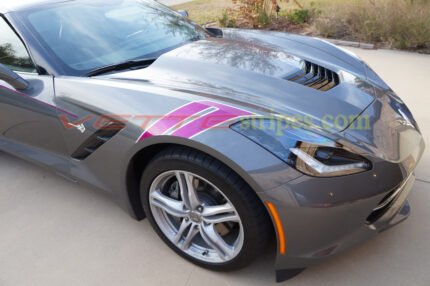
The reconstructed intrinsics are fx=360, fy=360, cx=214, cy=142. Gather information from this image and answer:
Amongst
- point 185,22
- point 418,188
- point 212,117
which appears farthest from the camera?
point 185,22

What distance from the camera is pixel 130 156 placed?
6.22 feet

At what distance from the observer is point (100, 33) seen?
2.46 m

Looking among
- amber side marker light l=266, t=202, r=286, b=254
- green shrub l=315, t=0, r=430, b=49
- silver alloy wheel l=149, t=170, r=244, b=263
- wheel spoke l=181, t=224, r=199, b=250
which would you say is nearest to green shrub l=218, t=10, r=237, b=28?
green shrub l=315, t=0, r=430, b=49

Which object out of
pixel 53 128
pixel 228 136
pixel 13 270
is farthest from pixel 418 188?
pixel 13 270

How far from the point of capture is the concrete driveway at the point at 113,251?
192 cm

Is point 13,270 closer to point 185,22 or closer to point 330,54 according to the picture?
point 185,22

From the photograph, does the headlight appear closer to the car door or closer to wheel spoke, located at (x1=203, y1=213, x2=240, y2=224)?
wheel spoke, located at (x1=203, y1=213, x2=240, y2=224)

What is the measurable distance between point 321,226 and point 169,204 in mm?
817

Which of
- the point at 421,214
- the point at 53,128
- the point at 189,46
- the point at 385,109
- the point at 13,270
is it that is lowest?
the point at 13,270

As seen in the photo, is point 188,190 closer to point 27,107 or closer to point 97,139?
point 97,139

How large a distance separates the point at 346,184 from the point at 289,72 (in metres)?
0.88

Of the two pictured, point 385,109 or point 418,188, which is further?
point 418,188

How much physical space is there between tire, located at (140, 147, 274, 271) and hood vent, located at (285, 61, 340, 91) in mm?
785

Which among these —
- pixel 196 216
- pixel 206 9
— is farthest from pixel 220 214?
pixel 206 9
